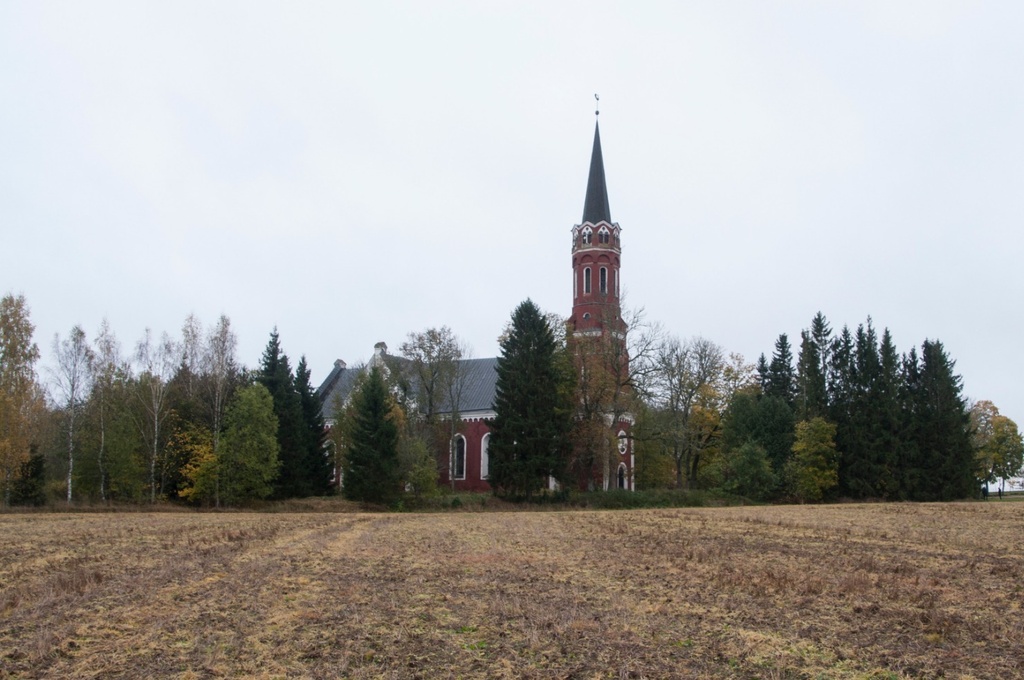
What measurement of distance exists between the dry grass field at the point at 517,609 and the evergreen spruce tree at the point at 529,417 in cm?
3060

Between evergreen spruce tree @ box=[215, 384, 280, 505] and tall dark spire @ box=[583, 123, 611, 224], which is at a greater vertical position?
tall dark spire @ box=[583, 123, 611, 224]

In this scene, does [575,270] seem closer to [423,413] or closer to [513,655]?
[423,413]

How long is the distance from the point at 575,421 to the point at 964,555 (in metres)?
38.2

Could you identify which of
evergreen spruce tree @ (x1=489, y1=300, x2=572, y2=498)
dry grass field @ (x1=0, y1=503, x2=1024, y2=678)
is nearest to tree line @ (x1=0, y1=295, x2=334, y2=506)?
evergreen spruce tree @ (x1=489, y1=300, x2=572, y2=498)

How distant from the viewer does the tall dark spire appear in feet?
250

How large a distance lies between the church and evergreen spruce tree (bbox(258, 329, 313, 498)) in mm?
9304

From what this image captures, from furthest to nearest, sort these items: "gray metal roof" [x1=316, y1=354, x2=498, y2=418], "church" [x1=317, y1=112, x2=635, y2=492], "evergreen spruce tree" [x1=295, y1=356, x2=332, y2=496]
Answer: "church" [x1=317, y1=112, x2=635, y2=492]
"gray metal roof" [x1=316, y1=354, x2=498, y2=418]
"evergreen spruce tree" [x1=295, y1=356, x2=332, y2=496]

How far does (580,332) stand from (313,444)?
22210 mm

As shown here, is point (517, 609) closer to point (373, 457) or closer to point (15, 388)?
point (373, 457)

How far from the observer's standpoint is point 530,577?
592 inches

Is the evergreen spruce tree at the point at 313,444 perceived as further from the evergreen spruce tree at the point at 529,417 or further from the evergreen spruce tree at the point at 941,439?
the evergreen spruce tree at the point at 941,439

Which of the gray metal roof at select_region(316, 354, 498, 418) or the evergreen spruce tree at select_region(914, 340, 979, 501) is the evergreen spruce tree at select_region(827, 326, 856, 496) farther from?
the gray metal roof at select_region(316, 354, 498, 418)

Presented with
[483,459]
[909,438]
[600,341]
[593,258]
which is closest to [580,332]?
[600,341]

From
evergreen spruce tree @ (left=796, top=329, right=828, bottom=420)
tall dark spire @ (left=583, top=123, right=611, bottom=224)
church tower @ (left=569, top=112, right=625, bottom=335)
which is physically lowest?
evergreen spruce tree @ (left=796, top=329, right=828, bottom=420)
